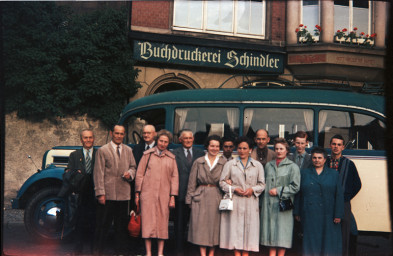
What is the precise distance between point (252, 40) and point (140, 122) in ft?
26.6

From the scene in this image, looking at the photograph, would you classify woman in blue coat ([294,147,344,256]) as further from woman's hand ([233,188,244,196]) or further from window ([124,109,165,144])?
window ([124,109,165,144])

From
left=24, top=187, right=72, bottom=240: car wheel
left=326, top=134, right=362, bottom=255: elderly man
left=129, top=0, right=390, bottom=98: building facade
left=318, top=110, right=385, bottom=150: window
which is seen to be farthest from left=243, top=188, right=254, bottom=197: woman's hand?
left=129, top=0, right=390, bottom=98: building facade

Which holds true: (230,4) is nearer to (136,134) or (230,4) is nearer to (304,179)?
(136,134)

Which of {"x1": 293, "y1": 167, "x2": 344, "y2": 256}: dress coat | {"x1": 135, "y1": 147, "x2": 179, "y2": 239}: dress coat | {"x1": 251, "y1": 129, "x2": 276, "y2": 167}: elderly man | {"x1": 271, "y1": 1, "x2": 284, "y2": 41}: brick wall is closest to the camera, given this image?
{"x1": 293, "y1": 167, "x2": 344, "y2": 256}: dress coat

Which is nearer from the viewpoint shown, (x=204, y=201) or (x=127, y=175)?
(x=204, y=201)

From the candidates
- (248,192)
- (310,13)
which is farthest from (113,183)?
(310,13)

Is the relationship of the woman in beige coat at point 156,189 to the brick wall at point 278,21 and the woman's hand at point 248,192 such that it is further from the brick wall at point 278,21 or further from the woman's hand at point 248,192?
the brick wall at point 278,21

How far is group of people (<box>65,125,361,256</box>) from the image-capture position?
18.3 feet

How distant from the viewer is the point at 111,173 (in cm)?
621

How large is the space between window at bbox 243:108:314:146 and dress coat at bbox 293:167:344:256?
118cm

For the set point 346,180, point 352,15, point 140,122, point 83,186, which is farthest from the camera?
point 352,15

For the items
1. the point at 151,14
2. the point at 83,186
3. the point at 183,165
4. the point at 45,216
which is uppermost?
the point at 151,14

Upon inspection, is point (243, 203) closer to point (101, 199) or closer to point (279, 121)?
point (279, 121)

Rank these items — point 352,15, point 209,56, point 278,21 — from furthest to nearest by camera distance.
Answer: point 278,21 < point 352,15 < point 209,56
